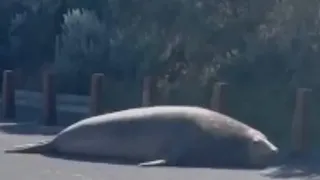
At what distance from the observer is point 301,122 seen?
49.6 ft

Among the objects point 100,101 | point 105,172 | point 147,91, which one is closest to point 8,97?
point 100,101

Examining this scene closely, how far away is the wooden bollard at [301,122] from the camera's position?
15000mm

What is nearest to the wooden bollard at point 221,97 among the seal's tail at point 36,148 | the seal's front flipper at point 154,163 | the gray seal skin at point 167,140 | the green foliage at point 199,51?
the green foliage at point 199,51

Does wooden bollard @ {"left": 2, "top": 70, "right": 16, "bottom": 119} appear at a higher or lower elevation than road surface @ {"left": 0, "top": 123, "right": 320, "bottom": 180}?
higher

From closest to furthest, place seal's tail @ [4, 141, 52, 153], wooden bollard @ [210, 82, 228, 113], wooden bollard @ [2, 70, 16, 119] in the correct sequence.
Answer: seal's tail @ [4, 141, 52, 153], wooden bollard @ [210, 82, 228, 113], wooden bollard @ [2, 70, 16, 119]

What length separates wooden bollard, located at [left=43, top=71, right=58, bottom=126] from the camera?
19.5 metres

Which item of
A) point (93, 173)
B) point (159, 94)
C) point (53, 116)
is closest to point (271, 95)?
point (159, 94)

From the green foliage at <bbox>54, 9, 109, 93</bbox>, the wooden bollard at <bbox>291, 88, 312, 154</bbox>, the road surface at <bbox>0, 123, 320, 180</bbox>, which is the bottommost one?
the road surface at <bbox>0, 123, 320, 180</bbox>

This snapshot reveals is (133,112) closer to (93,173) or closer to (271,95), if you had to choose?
(93,173)

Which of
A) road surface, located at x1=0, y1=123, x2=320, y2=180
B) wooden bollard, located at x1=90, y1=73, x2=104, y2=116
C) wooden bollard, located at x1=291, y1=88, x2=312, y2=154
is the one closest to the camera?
road surface, located at x1=0, y1=123, x2=320, y2=180

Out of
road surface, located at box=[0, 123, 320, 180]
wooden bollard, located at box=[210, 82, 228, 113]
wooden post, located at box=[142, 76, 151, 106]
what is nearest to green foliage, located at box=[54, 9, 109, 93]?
wooden post, located at box=[142, 76, 151, 106]

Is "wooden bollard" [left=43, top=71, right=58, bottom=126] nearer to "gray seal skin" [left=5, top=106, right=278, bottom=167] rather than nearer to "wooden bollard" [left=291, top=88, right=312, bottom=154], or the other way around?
"gray seal skin" [left=5, top=106, right=278, bottom=167]

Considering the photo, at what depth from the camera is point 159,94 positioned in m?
20.4

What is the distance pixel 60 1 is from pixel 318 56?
13.3 m
